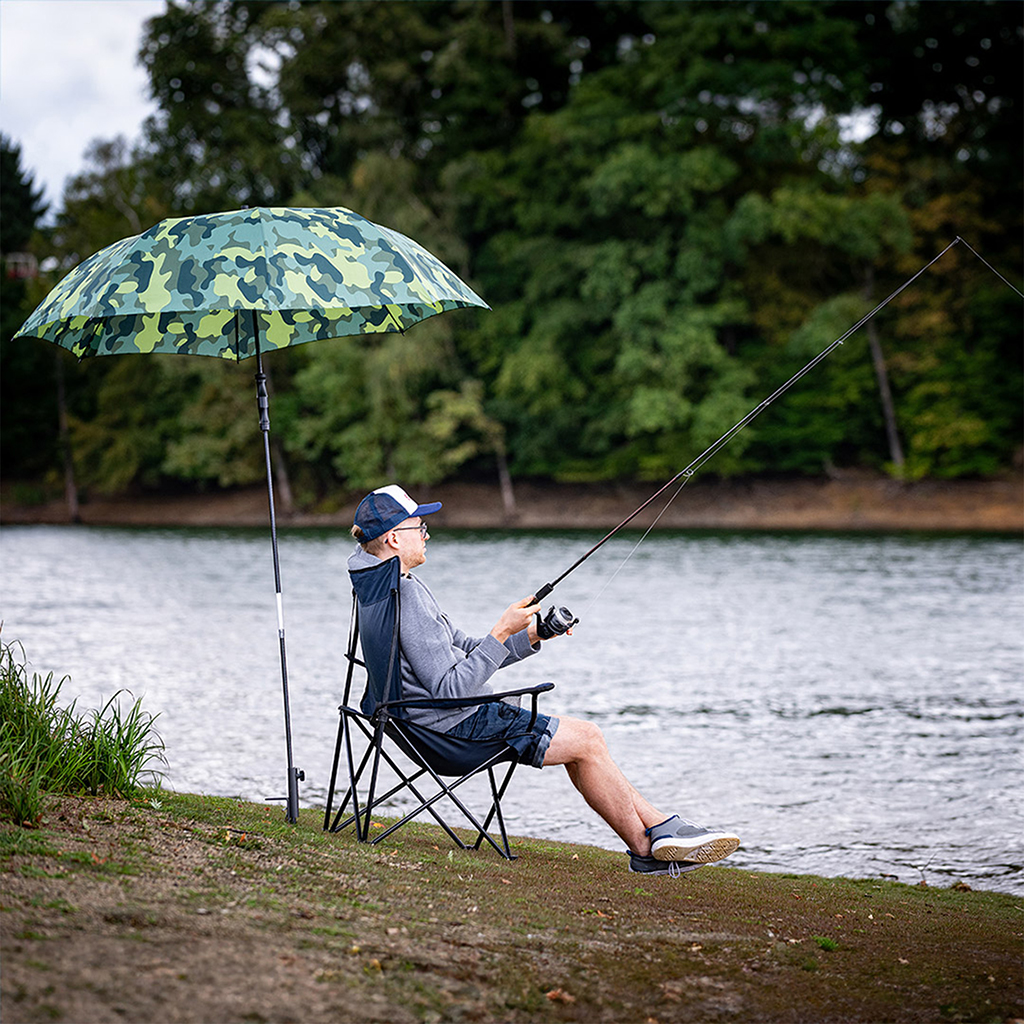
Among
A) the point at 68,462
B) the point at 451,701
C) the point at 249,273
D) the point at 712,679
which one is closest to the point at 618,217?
the point at 68,462

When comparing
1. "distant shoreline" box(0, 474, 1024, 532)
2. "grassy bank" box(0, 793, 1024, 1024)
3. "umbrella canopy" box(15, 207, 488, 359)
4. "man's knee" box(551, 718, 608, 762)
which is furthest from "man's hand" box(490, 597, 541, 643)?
"distant shoreline" box(0, 474, 1024, 532)

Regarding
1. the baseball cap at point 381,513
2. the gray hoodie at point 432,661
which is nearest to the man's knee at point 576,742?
the gray hoodie at point 432,661

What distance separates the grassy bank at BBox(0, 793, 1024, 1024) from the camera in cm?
279

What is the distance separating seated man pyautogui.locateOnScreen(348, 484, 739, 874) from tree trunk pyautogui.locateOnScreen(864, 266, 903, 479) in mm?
29838

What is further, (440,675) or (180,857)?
(440,675)

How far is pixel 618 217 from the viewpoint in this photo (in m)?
37.9

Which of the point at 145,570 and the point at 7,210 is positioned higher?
the point at 7,210

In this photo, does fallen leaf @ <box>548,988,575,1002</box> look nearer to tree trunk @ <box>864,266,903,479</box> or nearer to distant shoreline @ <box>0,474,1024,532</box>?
distant shoreline @ <box>0,474,1024,532</box>

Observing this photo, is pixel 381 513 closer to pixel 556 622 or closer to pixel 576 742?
pixel 556 622

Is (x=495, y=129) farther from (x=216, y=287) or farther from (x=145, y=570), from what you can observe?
(x=216, y=287)

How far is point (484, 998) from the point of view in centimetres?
294

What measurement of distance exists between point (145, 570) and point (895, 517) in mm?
19121

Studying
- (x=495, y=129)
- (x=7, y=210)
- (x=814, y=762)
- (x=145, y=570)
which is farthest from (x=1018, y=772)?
(x=7, y=210)

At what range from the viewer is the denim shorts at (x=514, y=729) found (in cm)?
453
